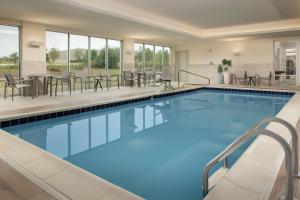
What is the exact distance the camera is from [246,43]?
12445mm

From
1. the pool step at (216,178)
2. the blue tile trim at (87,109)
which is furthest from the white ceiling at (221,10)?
the pool step at (216,178)

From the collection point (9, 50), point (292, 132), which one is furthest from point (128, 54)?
point (292, 132)

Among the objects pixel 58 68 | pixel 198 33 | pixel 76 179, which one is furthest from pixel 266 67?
pixel 76 179

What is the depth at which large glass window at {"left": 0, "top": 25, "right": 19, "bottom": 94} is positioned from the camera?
24.2 feet

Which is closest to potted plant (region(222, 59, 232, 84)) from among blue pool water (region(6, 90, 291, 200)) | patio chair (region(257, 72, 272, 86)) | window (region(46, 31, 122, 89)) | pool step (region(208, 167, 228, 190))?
patio chair (region(257, 72, 272, 86))

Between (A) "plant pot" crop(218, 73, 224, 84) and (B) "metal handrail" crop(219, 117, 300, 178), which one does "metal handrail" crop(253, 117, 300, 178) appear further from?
(A) "plant pot" crop(218, 73, 224, 84)

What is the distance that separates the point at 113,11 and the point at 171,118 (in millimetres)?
3221

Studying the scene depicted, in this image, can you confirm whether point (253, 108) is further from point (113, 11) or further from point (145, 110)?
point (113, 11)

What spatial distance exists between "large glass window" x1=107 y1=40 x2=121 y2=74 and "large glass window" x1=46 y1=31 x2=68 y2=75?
6.70 feet

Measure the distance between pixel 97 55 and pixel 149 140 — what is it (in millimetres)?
6783

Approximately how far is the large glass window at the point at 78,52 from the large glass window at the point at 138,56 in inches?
119

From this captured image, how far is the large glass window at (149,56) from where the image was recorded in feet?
42.3

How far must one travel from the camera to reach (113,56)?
35.3ft

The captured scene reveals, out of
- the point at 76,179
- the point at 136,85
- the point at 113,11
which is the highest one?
the point at 113,11
